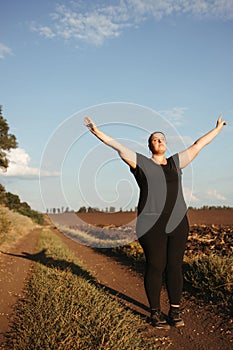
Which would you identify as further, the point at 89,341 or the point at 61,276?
the point at 61,276

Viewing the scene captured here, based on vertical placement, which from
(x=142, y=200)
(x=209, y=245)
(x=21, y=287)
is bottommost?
(x=21, y=287)

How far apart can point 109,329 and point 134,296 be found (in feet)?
7.87

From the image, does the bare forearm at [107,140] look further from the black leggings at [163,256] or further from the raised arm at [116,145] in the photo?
the black leggings at [163,256]

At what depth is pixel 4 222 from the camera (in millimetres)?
14359

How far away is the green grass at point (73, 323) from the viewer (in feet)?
11.3

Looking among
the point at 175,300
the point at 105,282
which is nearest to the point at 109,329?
the point at 175,300

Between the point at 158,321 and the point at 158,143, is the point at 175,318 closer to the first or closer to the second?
the point at 158,321

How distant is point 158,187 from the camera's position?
4.36 meters

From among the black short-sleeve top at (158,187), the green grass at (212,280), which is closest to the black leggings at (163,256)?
the black short-sleeve top at (158,187)

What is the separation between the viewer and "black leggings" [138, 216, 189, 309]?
4.38 metres

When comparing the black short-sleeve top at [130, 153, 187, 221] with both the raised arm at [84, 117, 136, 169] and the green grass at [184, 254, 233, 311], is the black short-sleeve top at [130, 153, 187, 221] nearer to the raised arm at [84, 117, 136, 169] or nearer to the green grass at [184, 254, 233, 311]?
the raised arm at [84, 117, 136, 169]

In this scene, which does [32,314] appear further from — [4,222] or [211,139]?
[4,222]

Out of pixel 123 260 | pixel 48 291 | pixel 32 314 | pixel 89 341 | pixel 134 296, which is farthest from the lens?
pixel 123 260

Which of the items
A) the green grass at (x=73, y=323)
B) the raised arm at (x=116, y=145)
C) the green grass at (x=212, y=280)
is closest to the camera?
the green grass at (x=73, y=323)
